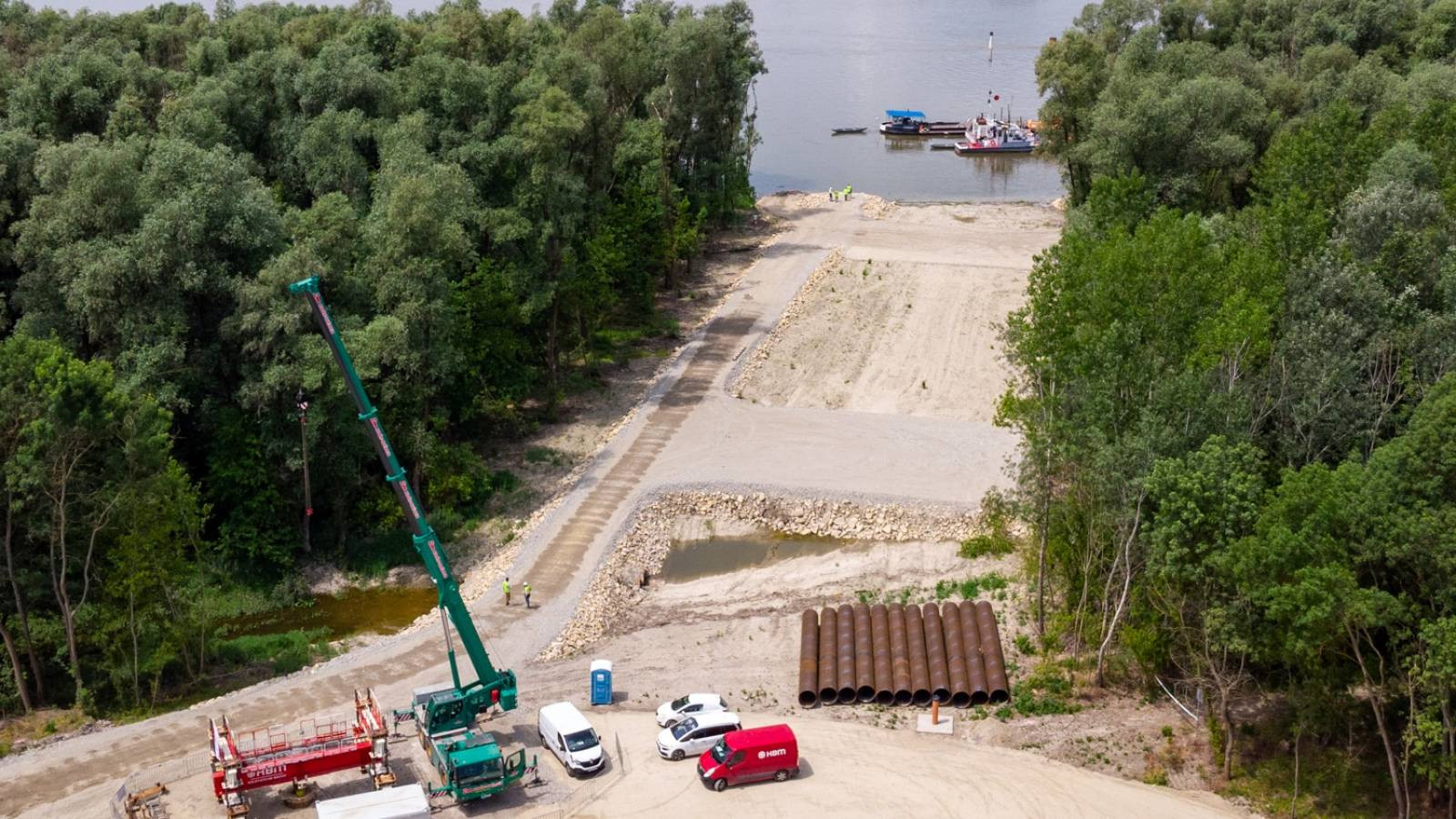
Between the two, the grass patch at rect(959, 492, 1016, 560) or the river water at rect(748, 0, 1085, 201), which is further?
the river water at rect(748, 0, 1085, 201)

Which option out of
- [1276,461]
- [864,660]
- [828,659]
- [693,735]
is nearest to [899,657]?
[864,660]

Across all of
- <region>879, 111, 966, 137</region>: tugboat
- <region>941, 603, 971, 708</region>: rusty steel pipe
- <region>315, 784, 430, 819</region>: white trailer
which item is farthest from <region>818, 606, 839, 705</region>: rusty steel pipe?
<region>879, 111, 966, 137</region>: tugboat

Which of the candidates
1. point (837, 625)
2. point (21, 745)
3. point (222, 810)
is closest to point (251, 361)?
point (21, 745)

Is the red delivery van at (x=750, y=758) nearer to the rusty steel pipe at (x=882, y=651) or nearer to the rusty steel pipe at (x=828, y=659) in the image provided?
the rusty steel pipe at (x=828, y=659)

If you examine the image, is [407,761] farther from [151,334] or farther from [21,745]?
[151,334]

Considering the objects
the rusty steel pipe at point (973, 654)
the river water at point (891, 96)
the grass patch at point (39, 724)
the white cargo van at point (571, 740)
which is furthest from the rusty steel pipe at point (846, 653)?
the river water at point (891, 96)

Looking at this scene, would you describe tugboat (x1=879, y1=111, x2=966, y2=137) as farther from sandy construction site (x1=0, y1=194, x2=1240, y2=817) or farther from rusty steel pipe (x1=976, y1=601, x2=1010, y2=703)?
rusty steel pipe (x1=976, y1=601, x2=1010, y2=703)
